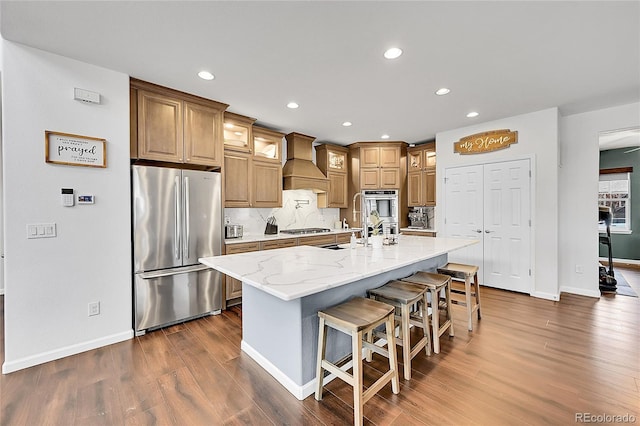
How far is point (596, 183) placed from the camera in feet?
12.4

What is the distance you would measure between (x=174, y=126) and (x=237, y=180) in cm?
105

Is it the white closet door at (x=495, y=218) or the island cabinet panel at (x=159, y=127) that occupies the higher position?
the island cabinet panel at (x=159, y=127)

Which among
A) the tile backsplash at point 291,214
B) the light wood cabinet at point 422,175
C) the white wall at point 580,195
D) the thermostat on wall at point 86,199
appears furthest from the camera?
the light wood cabinet at point 422,175

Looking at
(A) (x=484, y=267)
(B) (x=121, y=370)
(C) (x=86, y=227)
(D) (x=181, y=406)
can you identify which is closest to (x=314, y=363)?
(D) (x=181, y=406)

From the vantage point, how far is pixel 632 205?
5.66 m

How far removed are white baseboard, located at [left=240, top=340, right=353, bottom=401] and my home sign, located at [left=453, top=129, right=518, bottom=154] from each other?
391 centimetres

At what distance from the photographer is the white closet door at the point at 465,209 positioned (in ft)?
14.3

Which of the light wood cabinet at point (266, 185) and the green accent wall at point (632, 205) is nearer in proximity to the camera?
the light wood cabinet at point (266, 185)

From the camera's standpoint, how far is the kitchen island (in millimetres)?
1646

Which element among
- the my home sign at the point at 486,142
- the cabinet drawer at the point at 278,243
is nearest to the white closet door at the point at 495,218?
the my home sign at the point at 486,142

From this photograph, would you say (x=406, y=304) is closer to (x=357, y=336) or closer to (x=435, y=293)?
(x=435, y=293)

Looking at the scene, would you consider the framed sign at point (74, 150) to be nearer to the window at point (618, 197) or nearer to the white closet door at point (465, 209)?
the white closet door at point (465, 209)

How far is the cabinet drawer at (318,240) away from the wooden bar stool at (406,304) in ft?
6.79

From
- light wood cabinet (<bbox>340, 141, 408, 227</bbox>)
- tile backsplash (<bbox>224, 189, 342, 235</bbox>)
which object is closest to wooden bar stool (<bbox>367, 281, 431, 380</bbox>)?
tile backsplash (<bbox>224, 189, 342, 235</bbox>)
